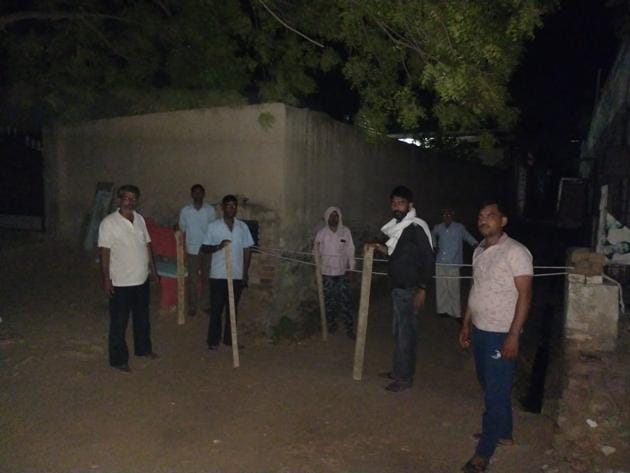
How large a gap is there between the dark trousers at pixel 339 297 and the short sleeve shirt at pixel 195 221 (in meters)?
1.72

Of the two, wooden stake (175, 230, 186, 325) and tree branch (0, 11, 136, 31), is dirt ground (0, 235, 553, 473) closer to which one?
wooden stake (175, 230, 186, 325)

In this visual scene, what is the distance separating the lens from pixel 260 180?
812 centimetres

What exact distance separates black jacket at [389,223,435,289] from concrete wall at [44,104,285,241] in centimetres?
291

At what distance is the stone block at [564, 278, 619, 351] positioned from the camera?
5.64 metres

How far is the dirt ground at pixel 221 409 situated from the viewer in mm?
4270

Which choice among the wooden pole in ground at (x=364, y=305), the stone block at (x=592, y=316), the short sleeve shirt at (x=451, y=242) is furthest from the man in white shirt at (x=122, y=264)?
the short sleeve shirt at (x=451, y=242)

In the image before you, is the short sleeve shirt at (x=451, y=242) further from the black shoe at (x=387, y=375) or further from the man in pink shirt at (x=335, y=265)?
the black shoe at (x=387, y=375)

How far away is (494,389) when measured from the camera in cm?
418

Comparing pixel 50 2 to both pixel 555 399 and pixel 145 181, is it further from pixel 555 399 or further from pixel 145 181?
pixel 555 399

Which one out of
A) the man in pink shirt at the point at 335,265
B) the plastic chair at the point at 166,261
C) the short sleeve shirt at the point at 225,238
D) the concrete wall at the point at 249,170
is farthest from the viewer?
the concrete wall at the point at 249,170

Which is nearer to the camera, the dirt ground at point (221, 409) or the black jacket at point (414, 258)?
the dirt ground at point (221, 409)

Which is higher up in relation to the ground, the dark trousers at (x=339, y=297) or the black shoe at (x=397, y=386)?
the dark trousers at (x=339, y=297)

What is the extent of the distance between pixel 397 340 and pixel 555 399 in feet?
5.39

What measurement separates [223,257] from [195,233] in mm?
1482
